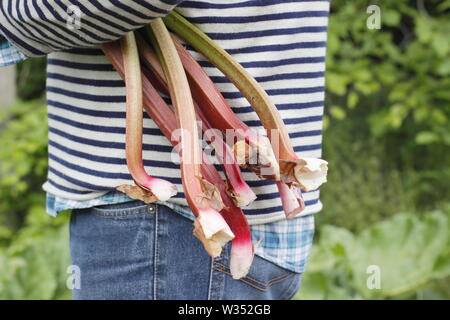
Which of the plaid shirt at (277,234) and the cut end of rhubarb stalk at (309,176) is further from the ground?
the cut end of rhubarb stalk at (309,176)

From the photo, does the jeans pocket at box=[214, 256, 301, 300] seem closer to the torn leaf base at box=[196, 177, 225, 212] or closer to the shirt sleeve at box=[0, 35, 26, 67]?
the torn leaf base at box=[196, 177, 225, 212]

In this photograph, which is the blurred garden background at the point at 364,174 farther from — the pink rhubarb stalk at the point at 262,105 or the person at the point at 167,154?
the pink rhubarb stalk at the point at 262,105

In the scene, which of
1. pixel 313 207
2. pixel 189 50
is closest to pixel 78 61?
pixel 189 50

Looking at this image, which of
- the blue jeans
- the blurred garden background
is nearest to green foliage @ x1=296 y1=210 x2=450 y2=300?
the blurred garden background

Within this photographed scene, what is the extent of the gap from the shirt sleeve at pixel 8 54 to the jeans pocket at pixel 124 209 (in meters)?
0.26

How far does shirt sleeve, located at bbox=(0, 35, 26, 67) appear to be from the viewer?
35.3 inches

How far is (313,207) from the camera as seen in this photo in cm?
102

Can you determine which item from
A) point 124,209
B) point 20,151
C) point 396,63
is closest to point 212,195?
point 124,209

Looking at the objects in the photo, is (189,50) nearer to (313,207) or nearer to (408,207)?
(313,207)

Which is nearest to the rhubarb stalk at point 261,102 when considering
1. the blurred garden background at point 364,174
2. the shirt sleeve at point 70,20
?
the shirt sleeve at point 70,20

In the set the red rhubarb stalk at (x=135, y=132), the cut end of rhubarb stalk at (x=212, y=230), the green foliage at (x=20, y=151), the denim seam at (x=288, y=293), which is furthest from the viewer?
the green foliage at (x=20, y=151)

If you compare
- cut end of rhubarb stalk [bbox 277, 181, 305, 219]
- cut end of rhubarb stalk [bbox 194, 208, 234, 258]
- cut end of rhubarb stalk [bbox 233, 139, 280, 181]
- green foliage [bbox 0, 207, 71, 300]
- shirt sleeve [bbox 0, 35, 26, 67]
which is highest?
shirt sleeve [bbox 0, 35, 26, 67]

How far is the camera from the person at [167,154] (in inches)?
35.2
